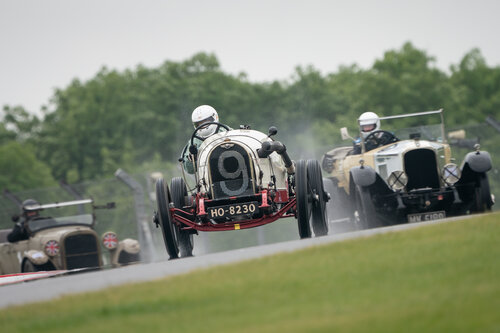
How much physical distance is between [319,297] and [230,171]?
592 centimetres

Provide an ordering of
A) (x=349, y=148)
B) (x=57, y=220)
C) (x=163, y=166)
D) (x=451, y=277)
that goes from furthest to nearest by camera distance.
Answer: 1. (x=163, y=166)
2. (x=57, y=220)
3. (x=349, y=148)
4. (x=451, y=277)

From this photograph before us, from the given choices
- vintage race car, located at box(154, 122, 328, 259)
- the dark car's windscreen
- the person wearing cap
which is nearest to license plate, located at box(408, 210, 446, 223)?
vintage race car, located at box(154, 122, 328, 259)

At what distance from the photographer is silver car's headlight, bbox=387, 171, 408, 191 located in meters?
14.4

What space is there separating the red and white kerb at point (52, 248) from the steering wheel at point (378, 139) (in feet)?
21.1

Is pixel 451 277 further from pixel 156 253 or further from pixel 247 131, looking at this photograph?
pixel 156 253

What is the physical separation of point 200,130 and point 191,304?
6.71 m

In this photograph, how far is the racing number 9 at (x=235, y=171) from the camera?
12.1 m

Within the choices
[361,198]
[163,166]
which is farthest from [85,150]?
[361,198]

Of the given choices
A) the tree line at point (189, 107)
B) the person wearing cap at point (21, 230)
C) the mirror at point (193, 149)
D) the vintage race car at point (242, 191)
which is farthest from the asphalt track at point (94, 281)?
the tree line at point (189, 107)

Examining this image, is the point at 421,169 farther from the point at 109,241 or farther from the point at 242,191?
the point at 109,241

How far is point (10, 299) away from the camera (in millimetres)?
8266

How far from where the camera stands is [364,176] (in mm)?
13812

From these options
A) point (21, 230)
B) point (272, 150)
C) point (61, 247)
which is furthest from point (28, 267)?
point (272, 150)

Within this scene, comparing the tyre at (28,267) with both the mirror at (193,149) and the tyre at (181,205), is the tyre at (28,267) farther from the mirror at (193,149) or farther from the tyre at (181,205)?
the mirror at (193,149)
